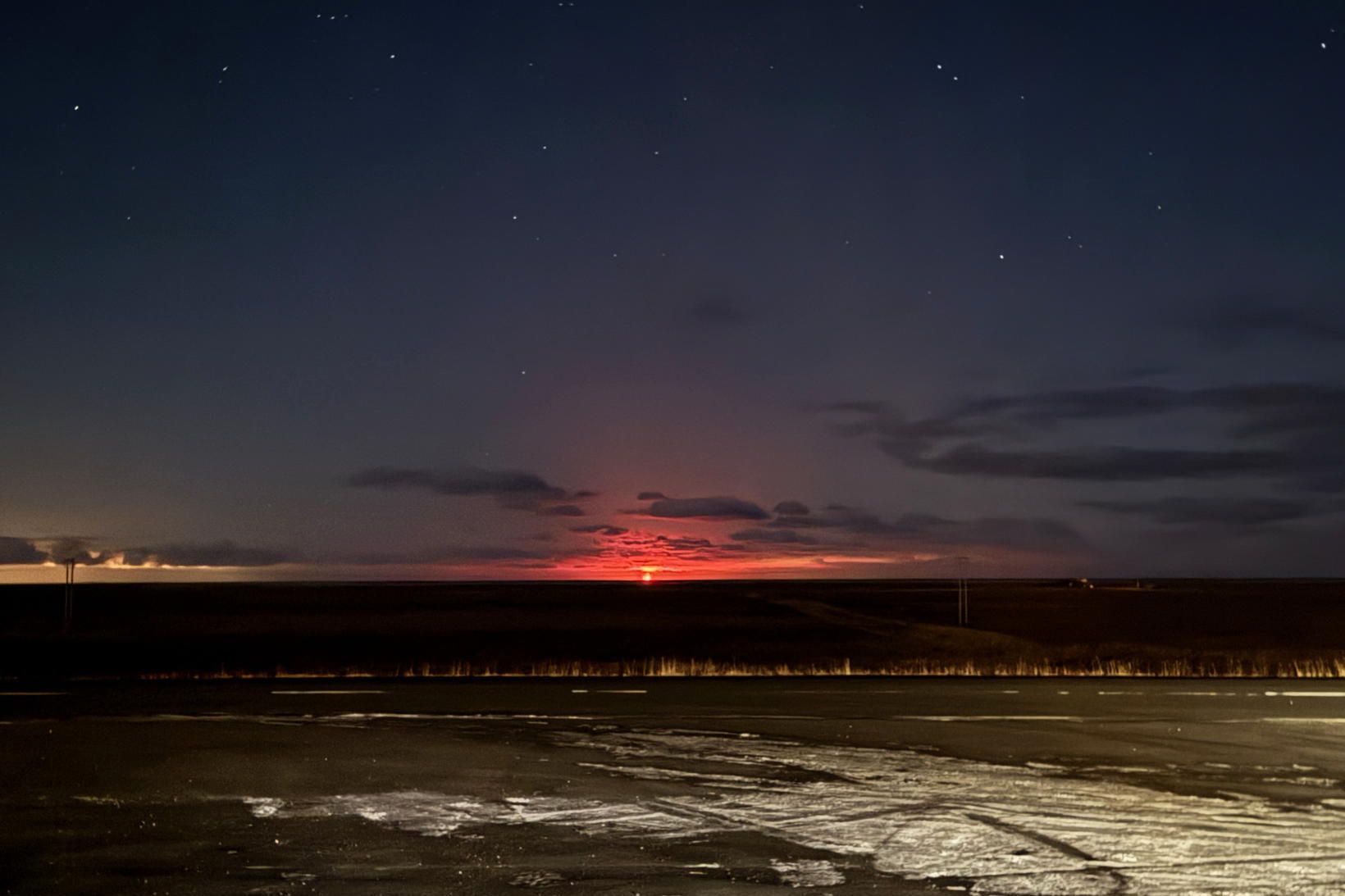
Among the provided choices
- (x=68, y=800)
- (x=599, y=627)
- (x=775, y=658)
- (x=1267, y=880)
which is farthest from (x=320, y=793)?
(x=599, y=627)

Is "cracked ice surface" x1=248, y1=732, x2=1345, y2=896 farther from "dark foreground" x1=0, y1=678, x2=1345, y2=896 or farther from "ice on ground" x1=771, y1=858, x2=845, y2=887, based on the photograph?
"ice on ground" x1=771, y1=858, x2=845, y2=887

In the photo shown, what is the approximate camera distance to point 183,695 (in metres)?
20.0

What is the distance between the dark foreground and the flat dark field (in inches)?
386

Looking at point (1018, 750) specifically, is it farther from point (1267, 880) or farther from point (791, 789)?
point (1267, 880)

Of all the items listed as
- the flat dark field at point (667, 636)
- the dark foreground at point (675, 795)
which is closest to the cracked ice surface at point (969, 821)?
the dark foreground at point (675, 795)

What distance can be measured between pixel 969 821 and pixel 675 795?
2543 mm

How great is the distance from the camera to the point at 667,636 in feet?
194

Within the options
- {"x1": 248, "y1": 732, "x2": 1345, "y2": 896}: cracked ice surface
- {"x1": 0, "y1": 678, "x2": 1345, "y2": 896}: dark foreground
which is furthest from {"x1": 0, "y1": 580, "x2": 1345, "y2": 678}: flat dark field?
{"x1": 248, "y1": 732, "x2": 1345, "y2": 896}: cracked ice surface

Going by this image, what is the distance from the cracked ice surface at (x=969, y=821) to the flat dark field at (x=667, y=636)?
15.0 metres

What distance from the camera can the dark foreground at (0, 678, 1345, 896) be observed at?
8008mm

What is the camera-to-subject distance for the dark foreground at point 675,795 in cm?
801

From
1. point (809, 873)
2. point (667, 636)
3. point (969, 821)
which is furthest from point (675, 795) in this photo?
point (667, 636)

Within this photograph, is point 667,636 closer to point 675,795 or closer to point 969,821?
point 675,795

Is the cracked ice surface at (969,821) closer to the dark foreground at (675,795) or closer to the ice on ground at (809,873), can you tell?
the dark foreground at (675,795)
